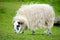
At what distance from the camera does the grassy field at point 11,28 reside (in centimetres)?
164

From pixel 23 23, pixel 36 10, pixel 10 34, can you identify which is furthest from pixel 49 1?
pixel 10 34

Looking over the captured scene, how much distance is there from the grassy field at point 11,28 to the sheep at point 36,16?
40 mm

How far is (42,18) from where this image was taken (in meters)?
1.74

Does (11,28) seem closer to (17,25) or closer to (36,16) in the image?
(17,25)

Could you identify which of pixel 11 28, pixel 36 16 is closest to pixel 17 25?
pixel 11 28

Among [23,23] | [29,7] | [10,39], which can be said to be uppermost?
[29,7]

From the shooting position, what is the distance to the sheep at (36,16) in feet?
5.57

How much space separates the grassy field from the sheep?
0.04 m

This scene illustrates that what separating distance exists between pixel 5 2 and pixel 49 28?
1.39 feet

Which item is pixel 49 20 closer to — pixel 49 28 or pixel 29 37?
pixel 49 28

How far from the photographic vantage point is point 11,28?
1.68m

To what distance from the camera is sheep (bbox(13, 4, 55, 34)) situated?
1.70 meters

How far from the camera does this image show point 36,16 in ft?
5.67

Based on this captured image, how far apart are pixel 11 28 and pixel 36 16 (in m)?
0.22
